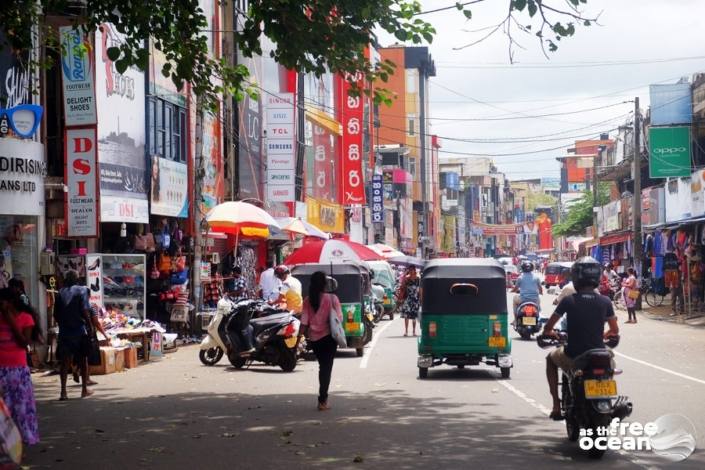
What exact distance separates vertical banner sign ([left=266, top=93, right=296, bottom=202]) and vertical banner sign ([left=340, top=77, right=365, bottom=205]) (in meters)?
18.2

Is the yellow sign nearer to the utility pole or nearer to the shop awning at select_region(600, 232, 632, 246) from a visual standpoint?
the utility pole

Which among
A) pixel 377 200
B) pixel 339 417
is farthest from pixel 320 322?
pixel 377 200

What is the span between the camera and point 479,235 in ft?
564

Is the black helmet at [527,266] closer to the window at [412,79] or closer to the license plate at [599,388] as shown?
the license plate at [599,388]

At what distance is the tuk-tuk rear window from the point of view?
18219 millimetres

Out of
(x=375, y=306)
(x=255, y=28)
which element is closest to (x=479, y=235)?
(x=375, y=306)

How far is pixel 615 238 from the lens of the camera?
61500 mm

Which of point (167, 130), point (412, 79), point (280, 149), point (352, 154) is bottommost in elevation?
point (167, 130)

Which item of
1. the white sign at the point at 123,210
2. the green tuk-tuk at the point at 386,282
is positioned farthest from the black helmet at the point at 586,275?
the green tuk-tuk at the point at 386,282

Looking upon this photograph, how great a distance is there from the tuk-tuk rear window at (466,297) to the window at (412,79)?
100873 mm

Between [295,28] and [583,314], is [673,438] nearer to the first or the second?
[583,314]

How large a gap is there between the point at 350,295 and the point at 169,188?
23.2 feet

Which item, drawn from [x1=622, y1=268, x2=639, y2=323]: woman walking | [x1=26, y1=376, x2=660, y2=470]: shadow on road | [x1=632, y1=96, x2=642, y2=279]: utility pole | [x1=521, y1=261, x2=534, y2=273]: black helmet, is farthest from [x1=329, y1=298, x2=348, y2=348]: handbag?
[x1=632, y1=96, x2=642, y2=279]: utility pole

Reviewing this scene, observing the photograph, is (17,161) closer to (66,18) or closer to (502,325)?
(66,18)
